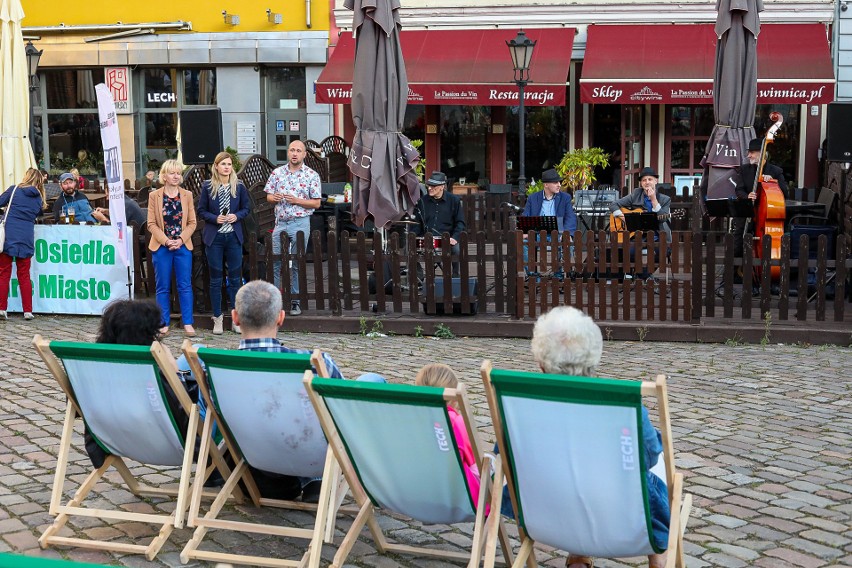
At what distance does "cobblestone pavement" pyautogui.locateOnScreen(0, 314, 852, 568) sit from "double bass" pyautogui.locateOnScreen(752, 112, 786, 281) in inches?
59.4

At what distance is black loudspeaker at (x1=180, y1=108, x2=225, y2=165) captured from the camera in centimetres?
1427

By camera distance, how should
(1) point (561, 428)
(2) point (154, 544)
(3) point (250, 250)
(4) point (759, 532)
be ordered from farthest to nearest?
(3) point (250, 250), (4) point (759, 532), (2) point (154, 544), (1) point (561, 428)

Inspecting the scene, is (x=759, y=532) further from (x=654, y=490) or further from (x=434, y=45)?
(x=434, y=45)

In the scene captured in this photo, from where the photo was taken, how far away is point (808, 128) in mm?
21312

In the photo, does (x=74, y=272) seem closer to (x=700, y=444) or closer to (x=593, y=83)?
(x=700, y=444)

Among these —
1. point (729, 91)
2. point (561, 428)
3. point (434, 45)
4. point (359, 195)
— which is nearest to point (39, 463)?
point (561, 428)

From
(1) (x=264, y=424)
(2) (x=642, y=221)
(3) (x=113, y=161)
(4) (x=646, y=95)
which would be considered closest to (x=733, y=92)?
(2) (x=642, y=221)

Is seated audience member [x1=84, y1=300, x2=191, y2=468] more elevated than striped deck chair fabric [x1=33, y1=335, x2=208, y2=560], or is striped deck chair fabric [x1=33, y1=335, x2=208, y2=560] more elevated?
seated audience member [x1=84, y1=300, x2=191, y2=468]

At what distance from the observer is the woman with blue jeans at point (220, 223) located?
1116cm

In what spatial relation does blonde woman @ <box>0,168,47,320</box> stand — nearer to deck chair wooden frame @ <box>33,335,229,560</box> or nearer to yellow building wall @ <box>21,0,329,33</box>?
deck chair wooden frame @ <box>33,335,229,560</box>

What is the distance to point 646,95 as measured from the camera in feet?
66.4

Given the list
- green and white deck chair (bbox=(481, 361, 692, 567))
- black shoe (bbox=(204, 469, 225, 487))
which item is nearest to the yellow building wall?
black shoe (bbox=(204, 469, 225, 487))

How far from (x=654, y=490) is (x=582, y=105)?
18643mm

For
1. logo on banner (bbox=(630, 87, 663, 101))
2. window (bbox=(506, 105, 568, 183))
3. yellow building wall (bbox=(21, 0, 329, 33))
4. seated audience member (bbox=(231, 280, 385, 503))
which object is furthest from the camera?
yellow building wall (bbox=(21, 0, 329, 33))
